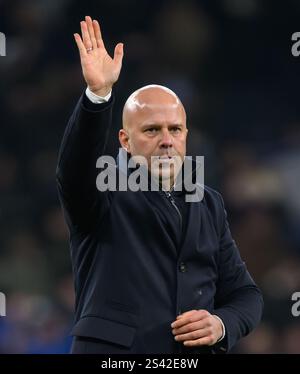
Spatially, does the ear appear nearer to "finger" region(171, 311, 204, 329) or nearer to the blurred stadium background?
"finger" region(171, 311, 204, 329)

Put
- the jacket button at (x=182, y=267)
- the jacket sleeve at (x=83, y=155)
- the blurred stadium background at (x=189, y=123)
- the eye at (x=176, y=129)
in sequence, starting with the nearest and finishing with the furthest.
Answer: the jacket sleeve at (x=83, y=155) < the jacket button at (x=182, y=267) < the eye at (x=176, y=129) < the blurred stadium background at (x=189, y=123)

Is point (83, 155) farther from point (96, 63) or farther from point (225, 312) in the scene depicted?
point (225, 312)

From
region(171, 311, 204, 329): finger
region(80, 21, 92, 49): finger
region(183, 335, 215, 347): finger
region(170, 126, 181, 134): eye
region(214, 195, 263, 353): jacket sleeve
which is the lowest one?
region(183, 335, 215, 347): finger

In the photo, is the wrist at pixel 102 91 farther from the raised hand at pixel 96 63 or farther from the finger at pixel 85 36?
the finger at pixel 85 36

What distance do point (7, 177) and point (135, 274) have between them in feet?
6.69

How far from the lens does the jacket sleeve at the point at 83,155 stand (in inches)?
62.9

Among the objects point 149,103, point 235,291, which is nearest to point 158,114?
point 149,103

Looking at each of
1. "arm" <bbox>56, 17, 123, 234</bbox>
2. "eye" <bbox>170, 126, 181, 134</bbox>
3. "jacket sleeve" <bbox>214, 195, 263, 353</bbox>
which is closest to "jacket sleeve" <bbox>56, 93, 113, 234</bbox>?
"arm" <bbox>56, 17, 123, 234</bbox>

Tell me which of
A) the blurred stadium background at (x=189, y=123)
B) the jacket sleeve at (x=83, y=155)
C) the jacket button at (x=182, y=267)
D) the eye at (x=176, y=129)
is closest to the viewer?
the jacket sleeve at (x=83, y=155)

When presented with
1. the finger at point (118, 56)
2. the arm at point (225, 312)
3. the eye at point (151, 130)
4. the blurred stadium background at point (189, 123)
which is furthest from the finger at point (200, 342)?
the blurred stadium background at point (189, 123)

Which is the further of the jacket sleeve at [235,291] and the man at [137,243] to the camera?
the jacket sleeve at [235,291]

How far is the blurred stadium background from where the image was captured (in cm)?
328

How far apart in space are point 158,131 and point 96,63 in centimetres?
24

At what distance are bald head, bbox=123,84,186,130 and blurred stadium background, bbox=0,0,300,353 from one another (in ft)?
4.64
